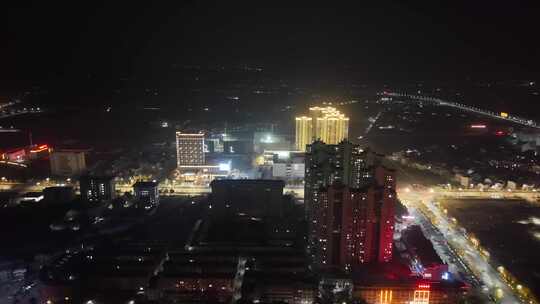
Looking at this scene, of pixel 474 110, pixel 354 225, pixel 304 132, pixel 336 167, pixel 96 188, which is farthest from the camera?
pixel 474 110

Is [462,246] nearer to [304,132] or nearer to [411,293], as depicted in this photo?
[411,293]

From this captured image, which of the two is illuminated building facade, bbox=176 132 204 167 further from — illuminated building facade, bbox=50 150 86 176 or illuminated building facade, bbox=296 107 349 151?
illuminated building facade, bbox=296 107 349 151

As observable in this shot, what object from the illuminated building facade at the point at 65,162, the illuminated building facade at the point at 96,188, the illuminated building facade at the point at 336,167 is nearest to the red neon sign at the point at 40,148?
the illuminated building facade at the point at 65,162

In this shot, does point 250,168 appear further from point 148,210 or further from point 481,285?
point 481,285

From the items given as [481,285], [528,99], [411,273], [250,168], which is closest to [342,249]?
[411,273]

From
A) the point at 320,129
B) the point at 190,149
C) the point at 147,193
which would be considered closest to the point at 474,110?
the point at 320,129

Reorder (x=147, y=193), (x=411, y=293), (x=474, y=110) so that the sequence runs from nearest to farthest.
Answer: (x=411, y=293)
(x=147, y=193)
(x=474, y=110)
